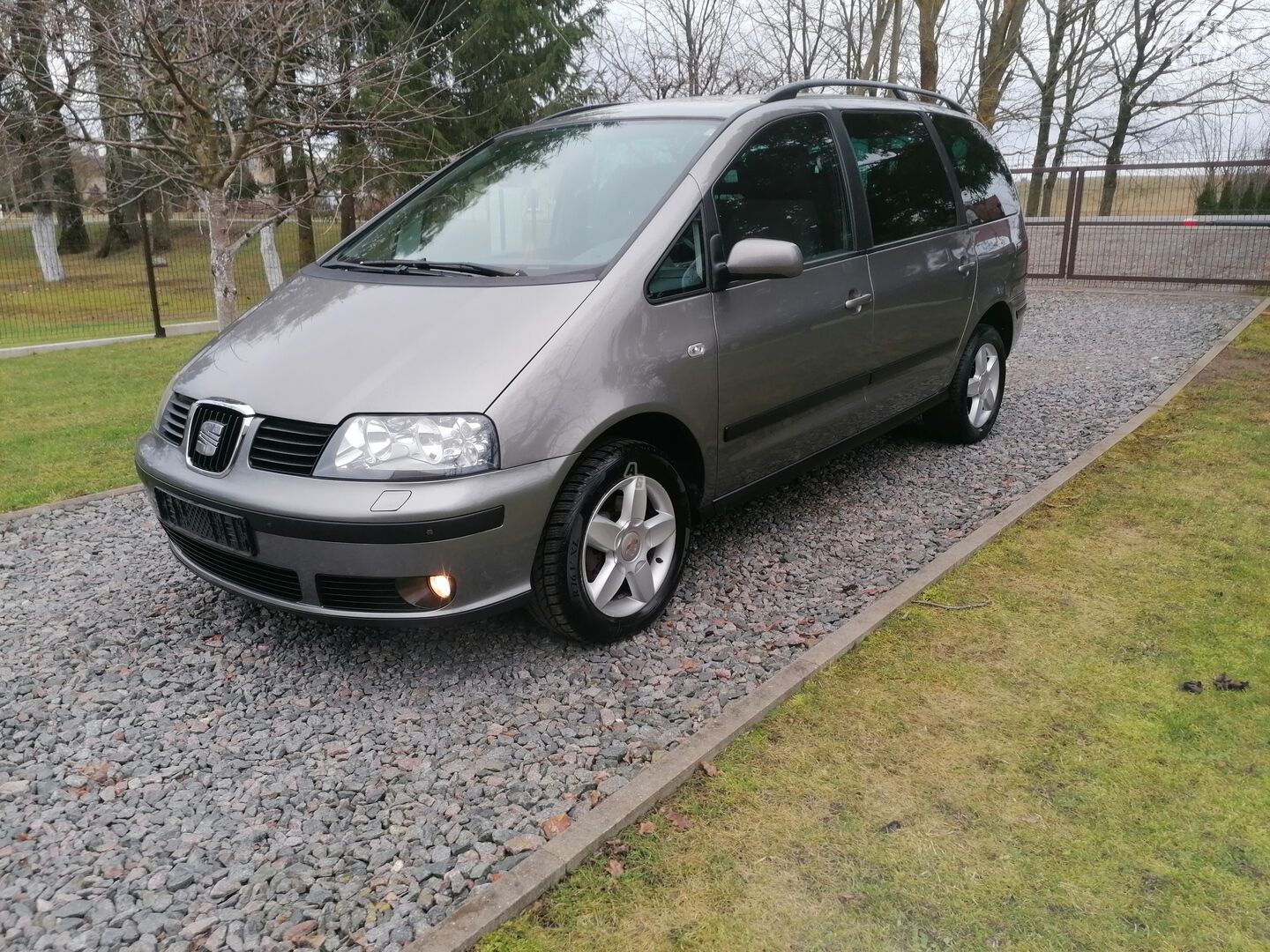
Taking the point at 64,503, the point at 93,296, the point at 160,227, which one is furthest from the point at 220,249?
the point at 160,227

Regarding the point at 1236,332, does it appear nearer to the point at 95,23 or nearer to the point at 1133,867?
the point at 1133,867

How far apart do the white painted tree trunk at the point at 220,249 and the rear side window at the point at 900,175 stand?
17.9ft

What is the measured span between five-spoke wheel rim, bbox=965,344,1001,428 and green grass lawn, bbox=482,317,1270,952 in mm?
1934

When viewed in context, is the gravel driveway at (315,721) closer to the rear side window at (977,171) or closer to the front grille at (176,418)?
the front grille at (176,418)

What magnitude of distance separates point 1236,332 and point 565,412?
29.5ft

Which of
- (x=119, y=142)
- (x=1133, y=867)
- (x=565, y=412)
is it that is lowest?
(x=1133, y=867)

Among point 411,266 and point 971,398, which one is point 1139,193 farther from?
point 411,266

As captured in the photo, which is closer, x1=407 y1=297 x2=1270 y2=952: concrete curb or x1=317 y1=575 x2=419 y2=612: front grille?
x1=407 y1=297 x2=1270 y2=952: concrete curb

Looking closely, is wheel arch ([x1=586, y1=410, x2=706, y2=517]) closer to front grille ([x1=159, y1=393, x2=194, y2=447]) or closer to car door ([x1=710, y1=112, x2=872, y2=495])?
car door ([x1=710, y1=112, x2=872, y2=495])

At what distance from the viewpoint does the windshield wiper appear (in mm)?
3578

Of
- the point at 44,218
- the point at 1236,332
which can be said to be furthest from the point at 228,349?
the point at 44,218

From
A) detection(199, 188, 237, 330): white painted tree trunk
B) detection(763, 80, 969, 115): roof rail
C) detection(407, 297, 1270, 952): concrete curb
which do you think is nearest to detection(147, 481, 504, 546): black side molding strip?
detection(407, 297, 1270, 952): concrete curb

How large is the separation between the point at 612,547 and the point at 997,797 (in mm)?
1461

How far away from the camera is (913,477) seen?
5.38m
